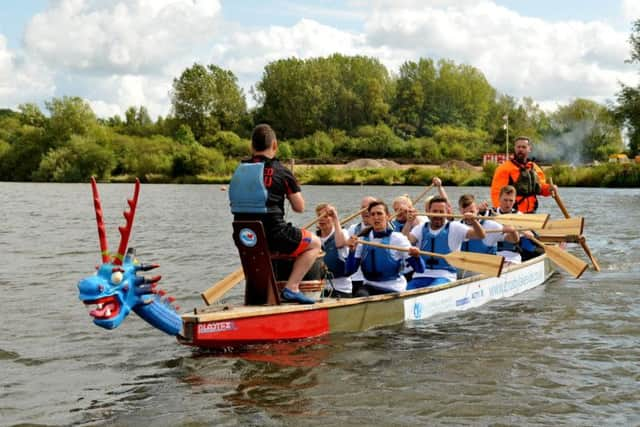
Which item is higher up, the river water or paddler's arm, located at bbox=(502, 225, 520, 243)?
paddler's arm, located at bbox=(502, 225, 520, 243)

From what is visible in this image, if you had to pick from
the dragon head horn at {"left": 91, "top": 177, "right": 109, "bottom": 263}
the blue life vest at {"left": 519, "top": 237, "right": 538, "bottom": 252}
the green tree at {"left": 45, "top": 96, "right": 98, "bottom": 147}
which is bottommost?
the blue life vest at {"left": 519, "top": 237, "right": 538, "bottom": 252}

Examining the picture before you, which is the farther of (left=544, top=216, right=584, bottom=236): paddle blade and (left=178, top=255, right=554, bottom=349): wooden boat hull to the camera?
(left=544, top=216, right=584, bottom=236): paddle blade

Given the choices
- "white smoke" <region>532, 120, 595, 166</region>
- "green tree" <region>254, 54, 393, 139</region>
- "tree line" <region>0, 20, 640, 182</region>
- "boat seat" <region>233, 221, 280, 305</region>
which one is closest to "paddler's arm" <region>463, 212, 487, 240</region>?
"boat seat" <region>233, 221, 280, 305</region>

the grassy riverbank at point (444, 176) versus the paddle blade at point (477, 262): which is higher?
the grassy riverbank at point (444, 176)

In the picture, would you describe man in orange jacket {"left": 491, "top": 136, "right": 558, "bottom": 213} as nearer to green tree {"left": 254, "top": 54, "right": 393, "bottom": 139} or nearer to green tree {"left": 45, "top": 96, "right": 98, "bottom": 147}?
green tree {"left": 45, "top": 96, "right": 98, "bottom": 147}

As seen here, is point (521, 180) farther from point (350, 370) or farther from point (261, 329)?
point (261, 329)

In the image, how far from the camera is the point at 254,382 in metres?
6.46

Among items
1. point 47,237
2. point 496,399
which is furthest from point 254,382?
point 47,237

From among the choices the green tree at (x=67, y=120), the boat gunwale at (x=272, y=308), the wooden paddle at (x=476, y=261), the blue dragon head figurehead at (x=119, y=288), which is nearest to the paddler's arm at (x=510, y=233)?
the wooden paddle at (x=476, y=261)

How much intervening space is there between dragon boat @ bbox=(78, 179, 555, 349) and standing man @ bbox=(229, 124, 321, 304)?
12 centimetres

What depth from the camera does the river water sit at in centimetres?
578

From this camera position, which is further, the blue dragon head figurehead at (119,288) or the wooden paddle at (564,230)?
the wooden paddle at (564,230)

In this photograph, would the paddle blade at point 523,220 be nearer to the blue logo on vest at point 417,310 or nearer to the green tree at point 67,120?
the blue logo on vest at point 417,310

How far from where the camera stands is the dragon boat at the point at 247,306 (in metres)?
5.83
